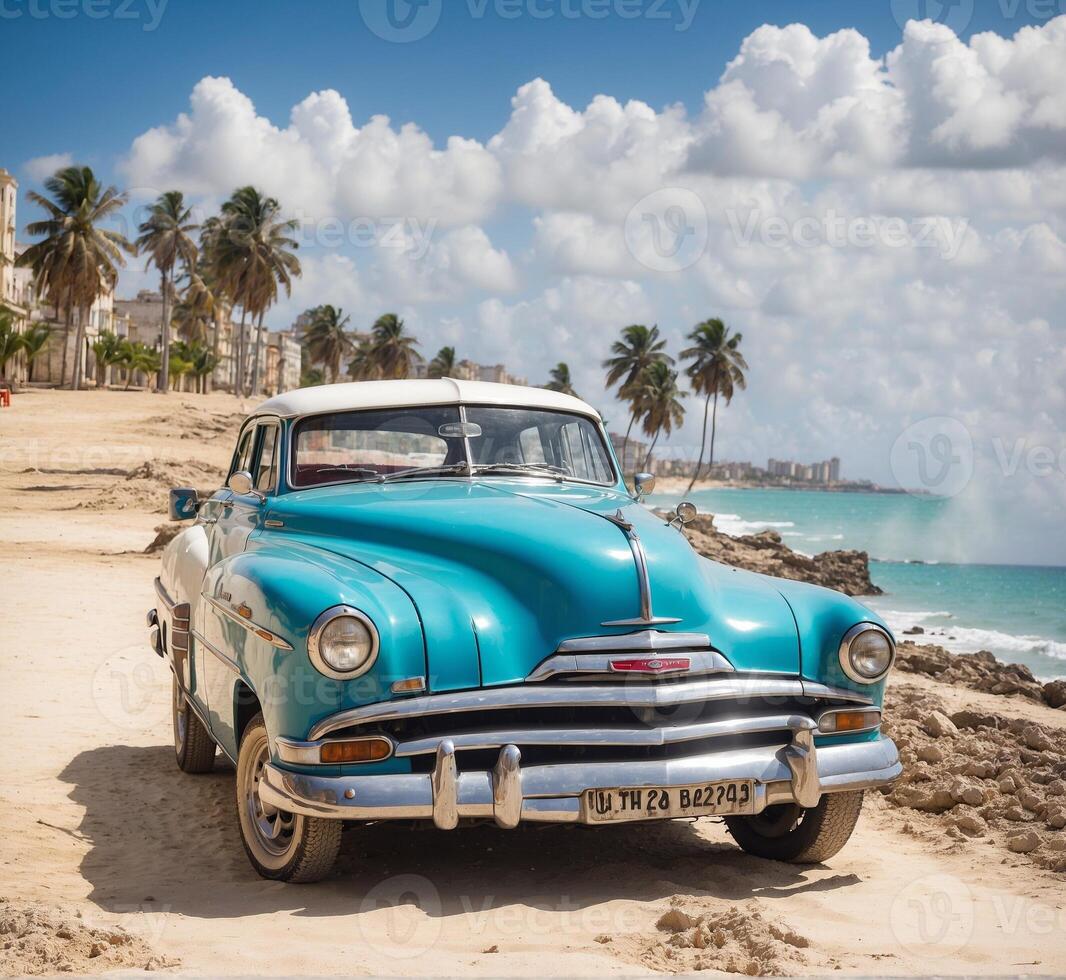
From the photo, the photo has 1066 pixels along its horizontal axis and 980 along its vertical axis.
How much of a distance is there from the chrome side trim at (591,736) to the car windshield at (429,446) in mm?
1982

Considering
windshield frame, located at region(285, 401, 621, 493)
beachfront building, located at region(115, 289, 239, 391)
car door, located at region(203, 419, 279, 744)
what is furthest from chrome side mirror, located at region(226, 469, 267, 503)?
beachfront building, located at region(115, 289, 239, 391)

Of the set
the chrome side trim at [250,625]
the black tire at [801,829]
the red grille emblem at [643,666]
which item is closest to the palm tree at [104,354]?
the chrome side trim at [250,625]

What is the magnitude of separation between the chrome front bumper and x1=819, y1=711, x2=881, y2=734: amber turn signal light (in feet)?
0.74

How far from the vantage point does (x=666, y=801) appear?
4.37m

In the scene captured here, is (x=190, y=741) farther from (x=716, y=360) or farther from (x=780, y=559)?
(x=716, y=360)

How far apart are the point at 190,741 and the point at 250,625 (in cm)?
229

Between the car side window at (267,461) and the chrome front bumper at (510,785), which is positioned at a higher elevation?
the car side window at (267,461)

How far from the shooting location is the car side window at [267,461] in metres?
6.22

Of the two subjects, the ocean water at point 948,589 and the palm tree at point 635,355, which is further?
the palm tree at point 635,355

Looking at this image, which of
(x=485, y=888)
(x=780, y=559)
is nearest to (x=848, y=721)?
(x=485, y=888)

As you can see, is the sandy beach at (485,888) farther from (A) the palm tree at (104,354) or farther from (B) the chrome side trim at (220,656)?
(A) the palm tree at (104,354)

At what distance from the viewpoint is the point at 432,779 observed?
13.7ft

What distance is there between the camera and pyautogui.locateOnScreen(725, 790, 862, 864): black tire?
502 cm

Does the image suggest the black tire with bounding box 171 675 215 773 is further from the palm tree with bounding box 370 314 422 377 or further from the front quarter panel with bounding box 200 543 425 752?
the palm tree with bounding box 370 314 422 377
